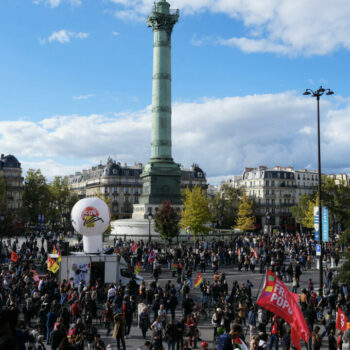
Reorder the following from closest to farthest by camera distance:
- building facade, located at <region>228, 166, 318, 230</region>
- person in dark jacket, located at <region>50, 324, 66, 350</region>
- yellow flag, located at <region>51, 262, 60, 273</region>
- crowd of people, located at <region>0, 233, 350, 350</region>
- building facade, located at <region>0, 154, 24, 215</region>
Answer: crowd of people, located at <region>0, 233, 350, 350</region>, person in dark jacket, located at <region>50, 324, 66, 350</region>, yellow flag, located at <region>51, 262, 60, 273</region>, building facade, located at <region>0, 154, 24, 215</region>, building facade, located at <region>228, 166, 318, 230</region>

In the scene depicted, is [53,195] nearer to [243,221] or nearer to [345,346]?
[243,221]

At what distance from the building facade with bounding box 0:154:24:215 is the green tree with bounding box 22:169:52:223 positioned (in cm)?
480

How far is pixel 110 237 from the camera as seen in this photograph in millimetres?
46594

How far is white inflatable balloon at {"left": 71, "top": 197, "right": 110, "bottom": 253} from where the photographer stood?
23.2 metres

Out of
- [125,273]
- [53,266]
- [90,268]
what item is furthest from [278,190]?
[53,266]

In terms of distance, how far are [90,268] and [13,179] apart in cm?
6780

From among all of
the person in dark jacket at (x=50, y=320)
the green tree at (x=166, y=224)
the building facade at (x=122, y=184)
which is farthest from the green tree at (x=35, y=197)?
the person in dark jacket at (x=50, y=320)

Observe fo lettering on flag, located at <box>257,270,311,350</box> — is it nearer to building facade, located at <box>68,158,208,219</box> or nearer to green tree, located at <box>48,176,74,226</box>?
green tree, located at <box>48,176,74,226</box>

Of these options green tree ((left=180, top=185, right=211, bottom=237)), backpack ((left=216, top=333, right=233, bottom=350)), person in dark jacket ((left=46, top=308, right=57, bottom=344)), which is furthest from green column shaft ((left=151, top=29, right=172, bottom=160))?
backpack ((left=216, top=333, right=233, bottom=350))

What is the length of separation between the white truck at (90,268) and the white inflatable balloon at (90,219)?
8.05 feet

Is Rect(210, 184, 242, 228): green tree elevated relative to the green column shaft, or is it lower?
lower

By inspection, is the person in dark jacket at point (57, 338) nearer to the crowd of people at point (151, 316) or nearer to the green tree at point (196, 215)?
the crowd of people at point (151, 316)

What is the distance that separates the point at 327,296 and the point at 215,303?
4.31 meters

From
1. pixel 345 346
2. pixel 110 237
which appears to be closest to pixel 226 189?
pixel 110 237
